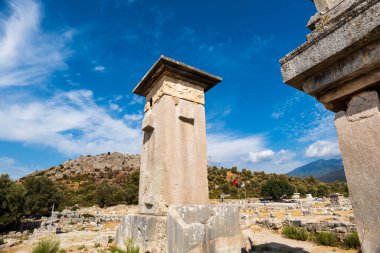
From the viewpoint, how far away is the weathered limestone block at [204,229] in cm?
329

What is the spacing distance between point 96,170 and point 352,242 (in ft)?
191

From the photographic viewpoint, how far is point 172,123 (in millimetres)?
4402

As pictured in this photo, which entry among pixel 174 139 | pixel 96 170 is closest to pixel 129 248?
pixel 174 139

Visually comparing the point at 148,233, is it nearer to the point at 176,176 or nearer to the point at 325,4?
the point at 176,176

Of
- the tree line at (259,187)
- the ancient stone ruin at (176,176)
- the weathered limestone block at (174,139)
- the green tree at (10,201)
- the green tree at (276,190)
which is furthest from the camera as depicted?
the tree line at (259,187)

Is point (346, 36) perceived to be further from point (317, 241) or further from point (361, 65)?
point (317, 241)

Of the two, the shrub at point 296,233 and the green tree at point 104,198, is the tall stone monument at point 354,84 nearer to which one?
the shrub at point 296,233

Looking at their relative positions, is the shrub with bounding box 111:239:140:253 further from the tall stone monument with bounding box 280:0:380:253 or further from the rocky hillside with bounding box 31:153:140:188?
the rocky hillside with bounding box 31:153:140:188

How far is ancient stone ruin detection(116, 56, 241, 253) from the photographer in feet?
11.8

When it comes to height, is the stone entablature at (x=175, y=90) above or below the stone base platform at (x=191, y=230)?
above

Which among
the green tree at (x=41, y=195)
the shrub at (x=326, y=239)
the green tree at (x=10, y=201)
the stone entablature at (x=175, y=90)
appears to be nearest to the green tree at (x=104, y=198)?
the green tree at (x=41, y=195)

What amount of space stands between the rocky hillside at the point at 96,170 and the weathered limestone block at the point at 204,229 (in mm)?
47836

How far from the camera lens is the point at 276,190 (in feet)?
134

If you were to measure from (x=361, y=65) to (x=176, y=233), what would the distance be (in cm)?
299
